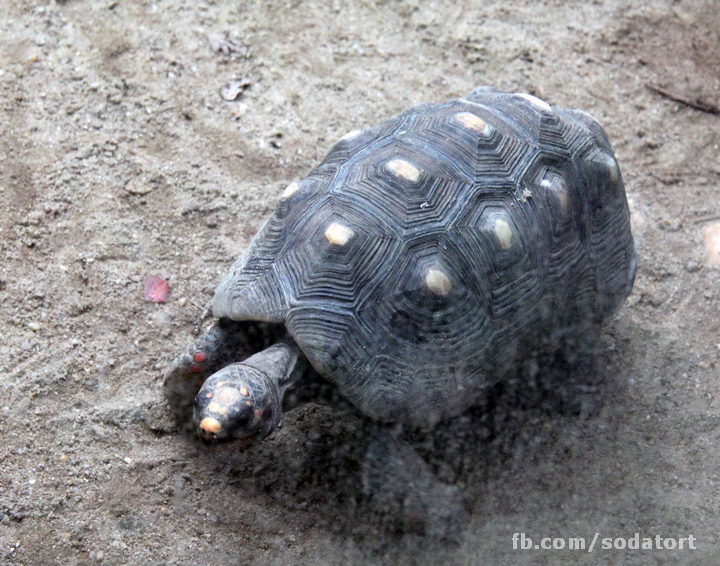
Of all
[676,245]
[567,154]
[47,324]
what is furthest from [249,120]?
[676,245]

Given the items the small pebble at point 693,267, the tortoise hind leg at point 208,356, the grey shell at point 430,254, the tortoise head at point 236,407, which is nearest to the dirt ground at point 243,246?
the small pebble at point 693,267

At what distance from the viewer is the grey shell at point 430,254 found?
98.9 inches

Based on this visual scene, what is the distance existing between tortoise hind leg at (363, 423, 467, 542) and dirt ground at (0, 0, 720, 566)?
0.22ft

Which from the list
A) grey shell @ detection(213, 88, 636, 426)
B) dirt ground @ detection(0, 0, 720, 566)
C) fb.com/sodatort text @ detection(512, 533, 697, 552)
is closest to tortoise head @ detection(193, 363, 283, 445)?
grey shell @ detection(213, 88, 636, 426)

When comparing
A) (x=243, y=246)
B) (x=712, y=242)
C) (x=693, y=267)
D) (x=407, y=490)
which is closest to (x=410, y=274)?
(x=407, y=490)

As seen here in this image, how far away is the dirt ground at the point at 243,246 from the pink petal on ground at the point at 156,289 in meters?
0.04

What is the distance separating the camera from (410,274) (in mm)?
2512

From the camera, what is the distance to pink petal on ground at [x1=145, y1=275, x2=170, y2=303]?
3270 millimetres

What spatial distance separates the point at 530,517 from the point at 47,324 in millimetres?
2243

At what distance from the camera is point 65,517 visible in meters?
2.59

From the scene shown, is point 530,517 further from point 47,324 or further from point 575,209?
point 47,324

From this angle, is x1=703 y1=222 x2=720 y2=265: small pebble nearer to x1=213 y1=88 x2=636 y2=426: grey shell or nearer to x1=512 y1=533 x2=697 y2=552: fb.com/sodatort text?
x1=213 y1=88 x2=636 y2=426: grey shell

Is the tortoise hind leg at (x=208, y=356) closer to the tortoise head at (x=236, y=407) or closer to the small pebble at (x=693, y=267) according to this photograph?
the tortoise head at (x=236, y=407)

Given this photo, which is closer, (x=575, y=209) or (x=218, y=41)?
(x=575, y=209)
